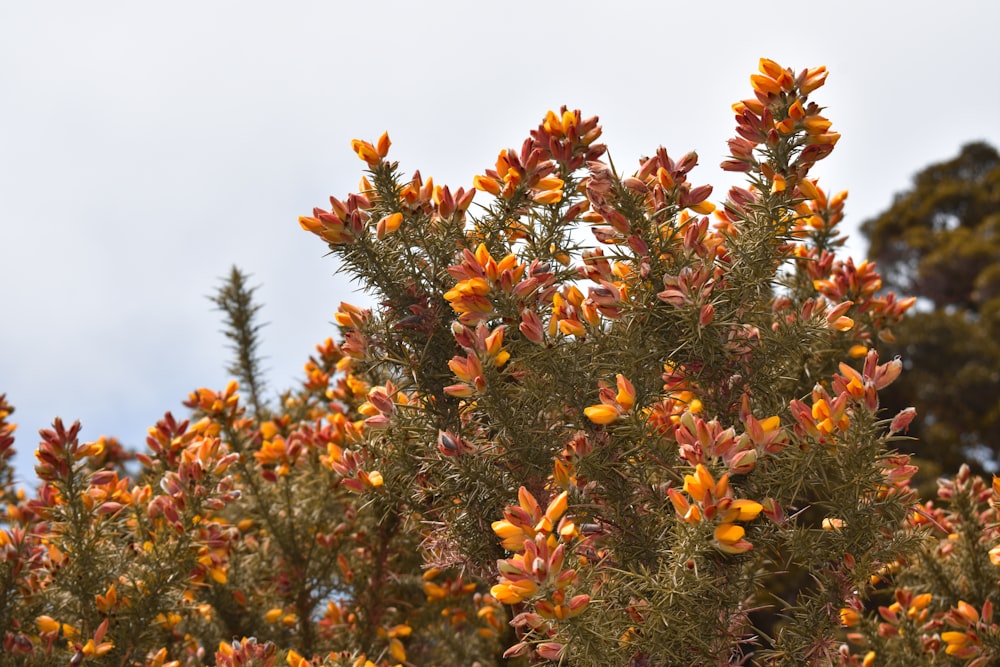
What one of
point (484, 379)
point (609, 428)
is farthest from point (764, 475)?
point (484, 379)

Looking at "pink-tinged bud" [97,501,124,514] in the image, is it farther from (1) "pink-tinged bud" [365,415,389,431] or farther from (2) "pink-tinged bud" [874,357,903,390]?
(2) "pink-tinged bud" [874,357,903,390]

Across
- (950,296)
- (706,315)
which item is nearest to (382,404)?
(706,315)

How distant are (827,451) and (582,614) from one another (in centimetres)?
58

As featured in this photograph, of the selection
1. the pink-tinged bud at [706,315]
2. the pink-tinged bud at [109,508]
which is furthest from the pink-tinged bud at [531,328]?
the pink-tinged bud at [109,508]

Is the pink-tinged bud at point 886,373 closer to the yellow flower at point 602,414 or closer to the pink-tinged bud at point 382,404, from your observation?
the yellow flower at point 602,414

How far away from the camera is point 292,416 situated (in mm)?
3785

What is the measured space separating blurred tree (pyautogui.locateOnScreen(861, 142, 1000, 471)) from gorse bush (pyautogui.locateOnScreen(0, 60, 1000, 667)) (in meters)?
8.77

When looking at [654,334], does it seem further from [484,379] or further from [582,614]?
[582,614]

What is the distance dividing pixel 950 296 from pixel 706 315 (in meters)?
15.6

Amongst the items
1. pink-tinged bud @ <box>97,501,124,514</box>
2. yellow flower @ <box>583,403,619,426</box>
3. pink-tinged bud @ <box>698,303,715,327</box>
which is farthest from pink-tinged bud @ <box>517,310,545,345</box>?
pink-tinged bud @ <box>97,501,124,514</box>

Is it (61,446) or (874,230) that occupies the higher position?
(874,230)

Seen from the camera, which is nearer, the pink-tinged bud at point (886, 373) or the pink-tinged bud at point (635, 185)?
the pink-tinged bud at point (886, 373)

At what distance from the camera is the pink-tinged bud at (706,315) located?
1525mm

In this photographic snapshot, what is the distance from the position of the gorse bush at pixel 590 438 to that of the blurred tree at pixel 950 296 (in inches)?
345
